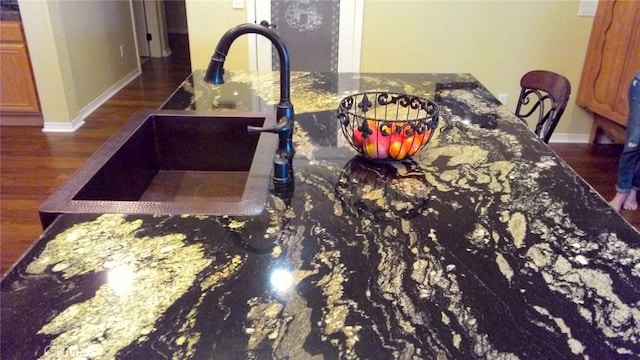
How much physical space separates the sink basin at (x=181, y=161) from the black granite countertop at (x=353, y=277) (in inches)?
7.3

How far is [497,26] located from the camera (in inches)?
145

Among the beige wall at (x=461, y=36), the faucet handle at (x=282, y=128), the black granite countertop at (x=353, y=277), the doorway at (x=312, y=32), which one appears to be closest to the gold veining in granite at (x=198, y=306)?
the black granite countertop at (x=353, y=277)

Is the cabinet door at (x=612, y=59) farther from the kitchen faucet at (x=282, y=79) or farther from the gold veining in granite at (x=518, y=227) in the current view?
the kitchen faucet at (x=282, y=79)

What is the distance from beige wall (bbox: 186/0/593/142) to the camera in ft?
12.0

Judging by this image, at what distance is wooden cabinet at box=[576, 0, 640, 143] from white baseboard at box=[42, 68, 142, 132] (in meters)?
4.05

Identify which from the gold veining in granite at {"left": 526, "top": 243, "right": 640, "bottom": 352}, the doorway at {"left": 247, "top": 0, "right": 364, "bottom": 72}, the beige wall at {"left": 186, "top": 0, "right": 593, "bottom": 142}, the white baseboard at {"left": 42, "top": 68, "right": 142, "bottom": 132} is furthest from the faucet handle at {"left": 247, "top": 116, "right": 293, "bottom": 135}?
the white baseboard at {"left": 42, "top": 68, "right": 142, "bottom": 132}

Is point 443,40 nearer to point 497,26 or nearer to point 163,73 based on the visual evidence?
point 497,26

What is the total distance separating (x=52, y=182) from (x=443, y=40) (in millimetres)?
2897

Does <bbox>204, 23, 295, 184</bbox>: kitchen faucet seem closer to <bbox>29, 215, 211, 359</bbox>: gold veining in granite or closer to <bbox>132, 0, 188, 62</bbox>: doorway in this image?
<bbox>29, 215, 211, 359</bbox>: gold veining in granite

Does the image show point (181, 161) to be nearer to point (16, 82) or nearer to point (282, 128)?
point (282, 128)

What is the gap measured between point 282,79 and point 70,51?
11.4 ft

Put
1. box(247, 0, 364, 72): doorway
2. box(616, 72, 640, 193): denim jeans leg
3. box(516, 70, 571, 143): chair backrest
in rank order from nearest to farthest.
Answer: box(516, 70, 571, 143): chair backrest, box(616, 72, 640, 193): denim jeans leg, box(247, 0, 364, 72): doorway

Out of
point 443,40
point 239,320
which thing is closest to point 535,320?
point 239,320

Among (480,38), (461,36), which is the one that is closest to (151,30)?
(461,36)
